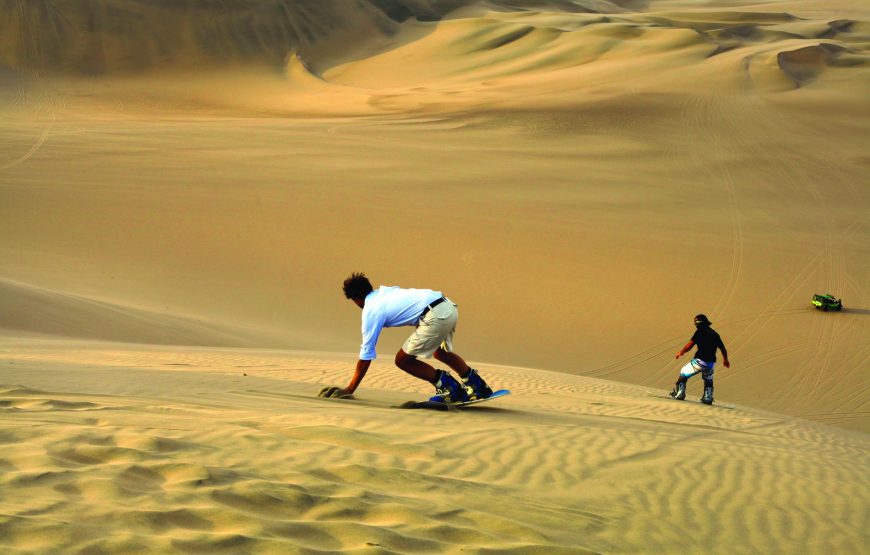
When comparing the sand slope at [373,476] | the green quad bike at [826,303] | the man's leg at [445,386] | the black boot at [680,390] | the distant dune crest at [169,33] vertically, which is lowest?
the black boot at [680,390]

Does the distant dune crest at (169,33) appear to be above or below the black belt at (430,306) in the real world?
above

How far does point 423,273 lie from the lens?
1822cm

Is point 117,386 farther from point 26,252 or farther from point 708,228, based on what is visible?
point 708,228

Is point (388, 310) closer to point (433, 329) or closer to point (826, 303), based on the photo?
point (433, 329)

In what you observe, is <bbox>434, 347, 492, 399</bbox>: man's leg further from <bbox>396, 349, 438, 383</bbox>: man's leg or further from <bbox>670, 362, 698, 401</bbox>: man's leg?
<bbox>670, 362, 698, 401</bbox>: man's leg

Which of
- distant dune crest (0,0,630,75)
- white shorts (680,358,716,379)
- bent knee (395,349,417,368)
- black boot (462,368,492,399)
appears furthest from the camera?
distant dune crest (0,0,630,75)

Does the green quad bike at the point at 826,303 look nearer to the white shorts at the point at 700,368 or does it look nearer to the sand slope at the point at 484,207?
the sand slope at the point at 484,207

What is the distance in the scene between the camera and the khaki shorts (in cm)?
718

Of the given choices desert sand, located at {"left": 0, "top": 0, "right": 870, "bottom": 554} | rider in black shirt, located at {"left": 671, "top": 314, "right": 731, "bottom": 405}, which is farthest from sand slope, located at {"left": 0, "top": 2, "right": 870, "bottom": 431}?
rider in black shirt, located at {"left": 671, "top": 314, "right": 731, "bottom": 405}

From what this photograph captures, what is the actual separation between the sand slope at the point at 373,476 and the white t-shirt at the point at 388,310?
56cm

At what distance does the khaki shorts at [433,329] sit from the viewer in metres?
7.18

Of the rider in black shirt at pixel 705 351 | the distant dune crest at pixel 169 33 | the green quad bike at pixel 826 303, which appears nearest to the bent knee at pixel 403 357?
the rider in black shirt at pixel 705 351

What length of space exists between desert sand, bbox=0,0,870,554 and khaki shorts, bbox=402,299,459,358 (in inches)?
21.7

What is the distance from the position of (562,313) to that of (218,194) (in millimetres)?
8796
